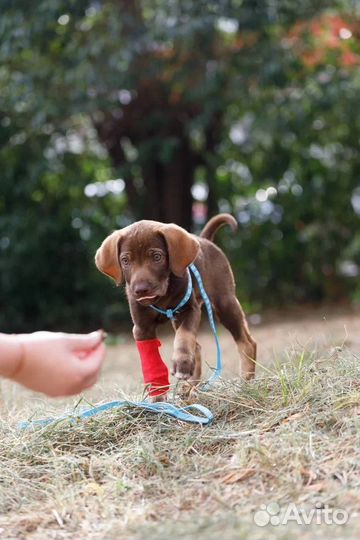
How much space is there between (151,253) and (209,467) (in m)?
1.11

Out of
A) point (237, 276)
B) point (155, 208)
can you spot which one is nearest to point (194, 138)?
point (155, 208)

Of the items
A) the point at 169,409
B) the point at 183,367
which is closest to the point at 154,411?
the point at 169,409

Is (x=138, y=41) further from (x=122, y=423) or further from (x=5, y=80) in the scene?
(x=122, y=423)

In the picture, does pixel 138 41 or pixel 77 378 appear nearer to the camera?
pixel 77 378

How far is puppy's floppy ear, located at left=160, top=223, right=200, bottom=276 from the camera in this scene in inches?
168

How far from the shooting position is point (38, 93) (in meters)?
10.5

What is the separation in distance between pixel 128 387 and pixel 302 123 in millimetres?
5825

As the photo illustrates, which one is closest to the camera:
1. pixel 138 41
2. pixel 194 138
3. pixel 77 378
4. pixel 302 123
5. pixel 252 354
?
pixel 77 378

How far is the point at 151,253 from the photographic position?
13.9ft

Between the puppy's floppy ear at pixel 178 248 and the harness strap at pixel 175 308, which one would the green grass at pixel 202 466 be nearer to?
the harness strap at pixel 175 308

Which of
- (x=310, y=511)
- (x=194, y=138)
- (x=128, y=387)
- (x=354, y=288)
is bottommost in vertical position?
(x=354, y=288)

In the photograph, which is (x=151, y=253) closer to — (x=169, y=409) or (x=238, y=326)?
(x=169, y=409)

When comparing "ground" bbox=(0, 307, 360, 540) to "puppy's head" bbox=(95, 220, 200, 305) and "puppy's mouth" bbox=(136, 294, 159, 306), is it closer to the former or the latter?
"puppy's mouth" bbox=(136, 294, 159, 306)

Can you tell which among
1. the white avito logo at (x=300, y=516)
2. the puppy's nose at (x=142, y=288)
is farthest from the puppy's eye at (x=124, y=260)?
the white avito logo at (x=300, y=516)
